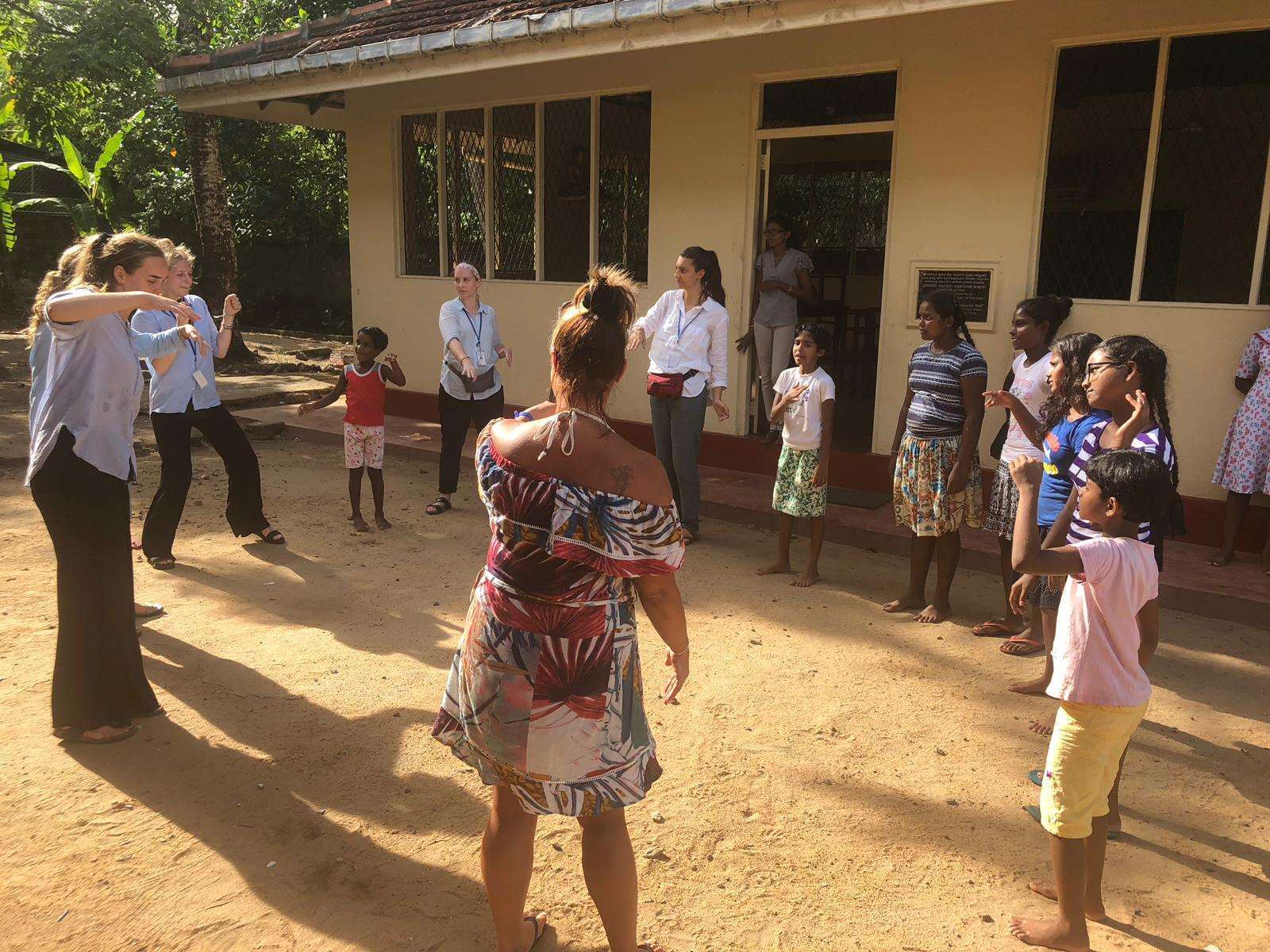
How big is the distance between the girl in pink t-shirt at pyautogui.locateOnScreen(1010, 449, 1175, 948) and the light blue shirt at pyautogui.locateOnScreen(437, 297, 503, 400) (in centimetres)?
497

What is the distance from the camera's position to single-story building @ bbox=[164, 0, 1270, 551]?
18.9ft

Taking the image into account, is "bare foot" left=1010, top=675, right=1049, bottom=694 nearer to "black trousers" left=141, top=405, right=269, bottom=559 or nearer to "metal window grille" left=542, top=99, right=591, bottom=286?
"black trousers" left=141, top=405, right=269, bottom=559

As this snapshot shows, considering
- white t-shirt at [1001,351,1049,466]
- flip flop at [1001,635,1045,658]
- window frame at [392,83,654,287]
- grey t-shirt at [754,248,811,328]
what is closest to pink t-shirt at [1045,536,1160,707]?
white t-shirt at [1001,351,1049,466]

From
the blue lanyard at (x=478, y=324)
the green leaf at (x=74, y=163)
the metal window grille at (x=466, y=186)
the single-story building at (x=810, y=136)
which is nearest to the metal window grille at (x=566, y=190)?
the single-story building at (x=810, y=136)

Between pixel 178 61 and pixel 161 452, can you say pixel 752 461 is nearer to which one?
pixel 161 452

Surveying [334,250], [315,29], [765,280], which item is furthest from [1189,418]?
[334,250]

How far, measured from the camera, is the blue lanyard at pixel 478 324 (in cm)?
680

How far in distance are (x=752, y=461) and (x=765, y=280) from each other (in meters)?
1.48

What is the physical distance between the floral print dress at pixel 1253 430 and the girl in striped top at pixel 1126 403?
262cm

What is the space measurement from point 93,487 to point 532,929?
91.0 inches

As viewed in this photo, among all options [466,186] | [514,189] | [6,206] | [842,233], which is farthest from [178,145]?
[842,233]

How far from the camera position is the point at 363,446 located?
631 cm

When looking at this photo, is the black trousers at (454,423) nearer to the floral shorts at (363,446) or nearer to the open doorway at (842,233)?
the floral shorts at (363,446)

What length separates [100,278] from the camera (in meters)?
3.60
